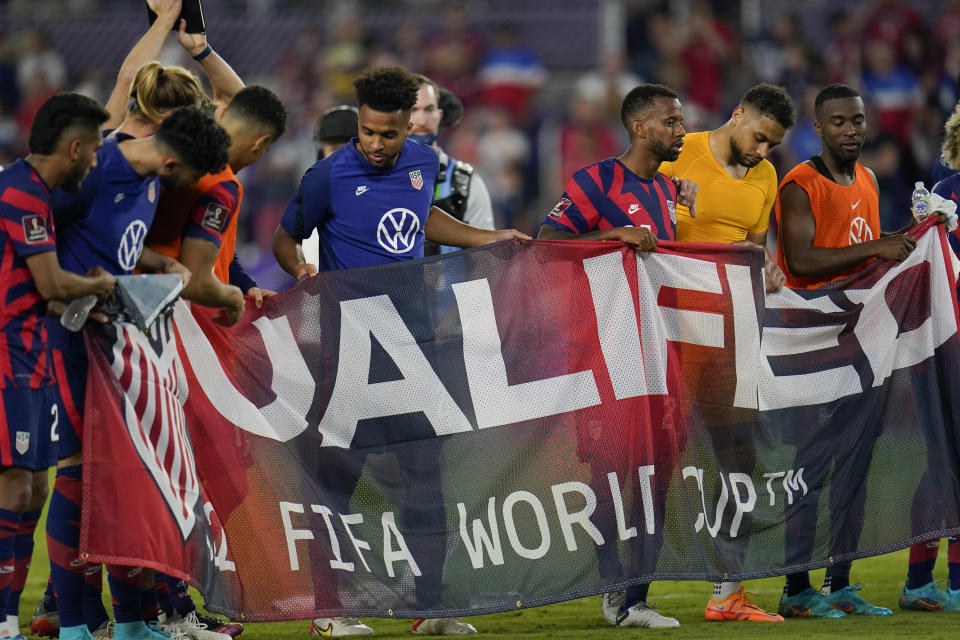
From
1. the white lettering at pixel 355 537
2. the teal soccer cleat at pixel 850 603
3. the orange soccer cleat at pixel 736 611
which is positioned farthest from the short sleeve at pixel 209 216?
the teal soccer cleat at pixel 850 603

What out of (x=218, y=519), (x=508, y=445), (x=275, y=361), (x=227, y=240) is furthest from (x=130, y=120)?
(x=508, y=445)

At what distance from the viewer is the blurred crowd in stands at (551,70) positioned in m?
14.9

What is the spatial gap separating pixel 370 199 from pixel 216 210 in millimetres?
842

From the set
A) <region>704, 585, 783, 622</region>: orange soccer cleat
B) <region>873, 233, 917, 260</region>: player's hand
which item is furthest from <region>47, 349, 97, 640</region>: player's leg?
<region>873, 233, 917, 260</region>: player's hand

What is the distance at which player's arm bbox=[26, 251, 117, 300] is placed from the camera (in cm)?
506

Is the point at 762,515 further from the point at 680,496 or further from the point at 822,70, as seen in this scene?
the point at 822,70

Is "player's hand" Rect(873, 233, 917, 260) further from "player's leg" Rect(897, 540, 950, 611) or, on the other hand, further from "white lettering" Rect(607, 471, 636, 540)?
"white lettering" Rect(607, 471, 636, 540)

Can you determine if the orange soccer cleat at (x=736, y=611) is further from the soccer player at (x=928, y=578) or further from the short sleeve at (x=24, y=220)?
the short sleeve at (x=24, y=220)

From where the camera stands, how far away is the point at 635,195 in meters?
6.44

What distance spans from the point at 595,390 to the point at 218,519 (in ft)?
5.46

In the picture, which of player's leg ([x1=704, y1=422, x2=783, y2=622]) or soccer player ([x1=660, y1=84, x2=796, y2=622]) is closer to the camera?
player's leg ([x1=704, y1=422, x2=783, y2=622])

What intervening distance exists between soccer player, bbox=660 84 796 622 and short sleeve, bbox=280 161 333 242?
1716 millimetres

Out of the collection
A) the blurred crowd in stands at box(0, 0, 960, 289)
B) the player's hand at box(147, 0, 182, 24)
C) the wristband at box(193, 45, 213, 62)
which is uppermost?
the blurred crowd in stands at box(0, 0, 960, 289)

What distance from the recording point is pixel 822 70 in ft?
48.7
